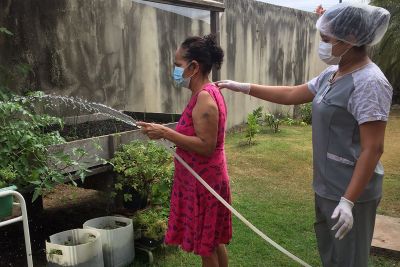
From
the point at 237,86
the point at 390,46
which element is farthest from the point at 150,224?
the point at 390,46

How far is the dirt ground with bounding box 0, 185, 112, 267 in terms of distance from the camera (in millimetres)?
3273

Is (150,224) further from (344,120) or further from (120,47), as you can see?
(120,47)

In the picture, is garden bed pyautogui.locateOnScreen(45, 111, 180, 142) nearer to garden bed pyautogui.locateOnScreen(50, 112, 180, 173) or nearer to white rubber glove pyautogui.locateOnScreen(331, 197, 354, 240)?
garden bed pyautogui.locateOnScreen(50, 112, 180, 173)

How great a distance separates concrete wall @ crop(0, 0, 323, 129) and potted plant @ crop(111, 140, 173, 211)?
1.76 metres

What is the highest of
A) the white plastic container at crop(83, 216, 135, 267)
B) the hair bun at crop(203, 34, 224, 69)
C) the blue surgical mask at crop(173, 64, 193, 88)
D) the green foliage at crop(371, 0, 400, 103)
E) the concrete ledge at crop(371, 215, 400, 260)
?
the green foliage at crop(371, 0, 400, 103)

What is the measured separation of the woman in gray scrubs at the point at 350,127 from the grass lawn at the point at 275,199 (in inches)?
54.6

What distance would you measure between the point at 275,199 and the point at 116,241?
7.21 feet

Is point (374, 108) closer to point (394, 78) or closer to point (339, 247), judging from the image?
point (339, 247)

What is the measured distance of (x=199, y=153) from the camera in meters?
2.21

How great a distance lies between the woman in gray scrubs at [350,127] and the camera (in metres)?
1.70

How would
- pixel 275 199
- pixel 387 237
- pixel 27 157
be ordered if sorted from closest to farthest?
pixel 27 157, pixel 387 237, pixel 275 199

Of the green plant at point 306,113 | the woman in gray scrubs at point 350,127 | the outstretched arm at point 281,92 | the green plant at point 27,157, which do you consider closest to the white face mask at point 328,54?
the woman in gray scrubs at point 350,127

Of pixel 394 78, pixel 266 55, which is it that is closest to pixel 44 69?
pixel 266 55

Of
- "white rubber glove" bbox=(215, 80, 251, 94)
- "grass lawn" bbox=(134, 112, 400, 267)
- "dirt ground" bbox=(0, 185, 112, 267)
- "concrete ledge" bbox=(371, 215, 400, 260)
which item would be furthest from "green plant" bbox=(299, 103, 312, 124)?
"white rubber glove" bbox=(215, 80, 251, 94)
